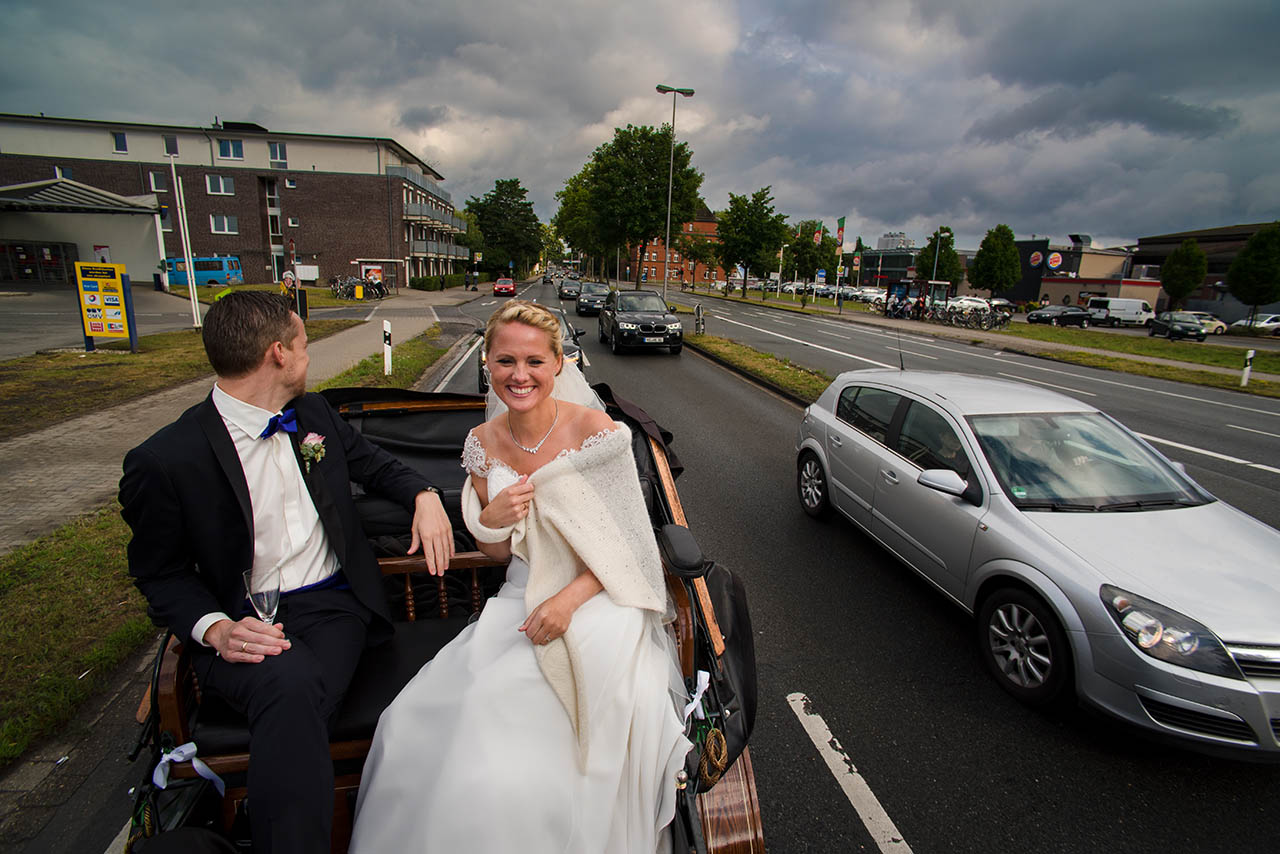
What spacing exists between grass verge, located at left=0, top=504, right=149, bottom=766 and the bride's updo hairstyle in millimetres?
2721

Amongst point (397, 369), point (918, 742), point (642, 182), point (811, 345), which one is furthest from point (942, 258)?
point (918, 742)

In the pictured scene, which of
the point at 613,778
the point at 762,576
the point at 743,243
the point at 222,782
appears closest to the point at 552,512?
the point at 613,778

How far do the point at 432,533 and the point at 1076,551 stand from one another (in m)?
3.15

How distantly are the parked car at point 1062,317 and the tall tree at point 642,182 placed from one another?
2679 cm

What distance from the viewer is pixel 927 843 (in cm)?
246

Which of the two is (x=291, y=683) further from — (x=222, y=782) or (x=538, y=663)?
(x=538, y=663)

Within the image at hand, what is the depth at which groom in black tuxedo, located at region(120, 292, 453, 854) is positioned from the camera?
1805mm

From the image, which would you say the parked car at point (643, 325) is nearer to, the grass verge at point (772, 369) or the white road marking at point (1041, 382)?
the grass verge at point (772, 369)

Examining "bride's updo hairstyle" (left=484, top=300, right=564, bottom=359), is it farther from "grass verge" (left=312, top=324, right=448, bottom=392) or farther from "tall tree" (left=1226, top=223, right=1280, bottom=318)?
"tall tree" (left=1226, top=223, right=1280, bottom=318)

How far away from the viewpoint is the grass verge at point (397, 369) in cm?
1076

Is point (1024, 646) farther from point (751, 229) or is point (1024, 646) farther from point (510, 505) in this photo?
point (751, 229)

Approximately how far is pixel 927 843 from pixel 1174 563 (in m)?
1.88

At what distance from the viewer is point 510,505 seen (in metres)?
2.18

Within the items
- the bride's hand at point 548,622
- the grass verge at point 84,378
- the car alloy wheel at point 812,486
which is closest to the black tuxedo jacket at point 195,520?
the bride's hand at point 548,622
